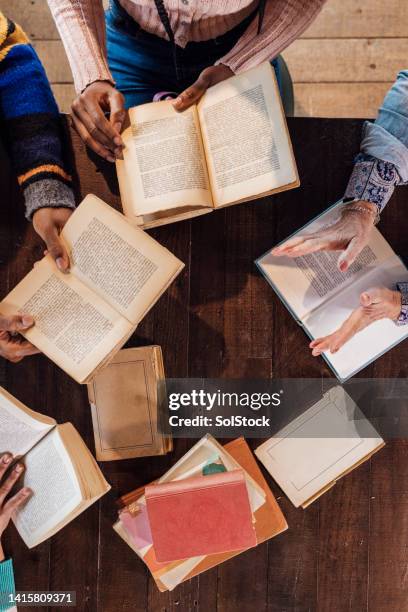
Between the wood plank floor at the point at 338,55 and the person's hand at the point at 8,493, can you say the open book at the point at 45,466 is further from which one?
the wood plank floor at the point at 338,55

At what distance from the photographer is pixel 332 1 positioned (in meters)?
1.86

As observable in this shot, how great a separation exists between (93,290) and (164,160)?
1.02 feet

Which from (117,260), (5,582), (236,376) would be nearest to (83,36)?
(117,260)

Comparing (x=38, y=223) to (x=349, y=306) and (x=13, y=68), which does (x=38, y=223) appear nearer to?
(x=13, y=68)

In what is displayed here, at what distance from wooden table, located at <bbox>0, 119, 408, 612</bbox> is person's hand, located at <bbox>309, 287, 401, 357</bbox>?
0.06 m

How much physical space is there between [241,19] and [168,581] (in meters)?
1.29

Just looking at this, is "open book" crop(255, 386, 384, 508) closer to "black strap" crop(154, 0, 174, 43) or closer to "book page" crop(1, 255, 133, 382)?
"book page" crop(1, 255, 133, 382)

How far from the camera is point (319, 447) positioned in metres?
1.31

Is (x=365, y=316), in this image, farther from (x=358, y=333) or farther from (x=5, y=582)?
(x=5, y=582)

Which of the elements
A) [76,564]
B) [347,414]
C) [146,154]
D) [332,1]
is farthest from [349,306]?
[332,1]

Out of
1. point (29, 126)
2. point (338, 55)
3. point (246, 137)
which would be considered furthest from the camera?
point (338, 55)

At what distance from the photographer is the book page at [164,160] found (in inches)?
45.0

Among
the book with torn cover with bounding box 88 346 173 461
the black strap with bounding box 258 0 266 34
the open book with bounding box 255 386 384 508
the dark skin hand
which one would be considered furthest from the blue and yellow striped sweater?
the open book with bounding box 255 386 384 508

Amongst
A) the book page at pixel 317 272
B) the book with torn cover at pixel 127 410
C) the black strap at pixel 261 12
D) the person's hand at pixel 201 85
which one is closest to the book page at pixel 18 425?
the book with torn cover at pixel 127 410
